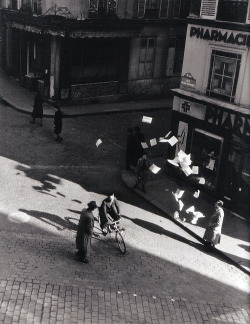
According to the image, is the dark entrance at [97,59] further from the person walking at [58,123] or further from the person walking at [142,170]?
the person walking at [142,170]

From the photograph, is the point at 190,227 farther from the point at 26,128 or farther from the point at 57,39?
the point at 57,39

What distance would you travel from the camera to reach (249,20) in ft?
44.6

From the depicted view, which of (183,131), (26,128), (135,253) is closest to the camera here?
(135,253)

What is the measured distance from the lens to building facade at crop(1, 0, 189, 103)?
24.5 meters

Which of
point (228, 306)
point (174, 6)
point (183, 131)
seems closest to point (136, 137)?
point (183, 131)

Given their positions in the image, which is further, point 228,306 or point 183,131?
point 183,131

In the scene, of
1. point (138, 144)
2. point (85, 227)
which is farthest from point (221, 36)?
point (85, 227)

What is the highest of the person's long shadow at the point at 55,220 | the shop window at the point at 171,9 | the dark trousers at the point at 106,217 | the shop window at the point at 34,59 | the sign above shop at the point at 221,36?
the shop window at the point at 171,9

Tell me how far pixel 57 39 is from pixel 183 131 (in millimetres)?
11351

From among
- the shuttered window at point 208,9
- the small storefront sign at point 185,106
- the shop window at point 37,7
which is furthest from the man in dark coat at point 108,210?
the shop window at point 37,7

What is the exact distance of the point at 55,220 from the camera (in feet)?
43.0

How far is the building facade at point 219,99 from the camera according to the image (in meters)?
14.1

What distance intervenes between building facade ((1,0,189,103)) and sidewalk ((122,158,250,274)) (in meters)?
10.3

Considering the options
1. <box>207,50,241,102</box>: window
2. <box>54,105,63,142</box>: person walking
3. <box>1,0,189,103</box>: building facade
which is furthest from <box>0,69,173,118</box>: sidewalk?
<box>207,50,241,102</box>: window
